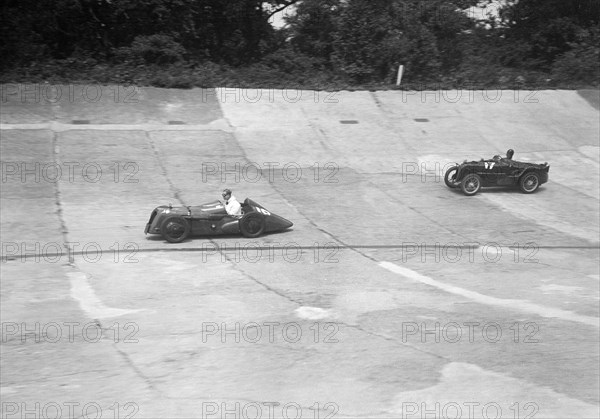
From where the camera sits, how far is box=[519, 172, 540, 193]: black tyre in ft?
67.1

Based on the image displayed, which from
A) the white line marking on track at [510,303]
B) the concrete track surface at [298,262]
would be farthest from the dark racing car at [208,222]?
the white line marking on track at [510,303]

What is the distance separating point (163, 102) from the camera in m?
26.1

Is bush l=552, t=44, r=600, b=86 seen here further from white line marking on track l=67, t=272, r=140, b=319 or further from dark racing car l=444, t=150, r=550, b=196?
white line marking on track l=67, t=272, r=140, b=319

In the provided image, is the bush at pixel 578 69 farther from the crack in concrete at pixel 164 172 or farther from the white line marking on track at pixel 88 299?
the white line marking on track at pixel 88 299

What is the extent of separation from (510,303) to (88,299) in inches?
268

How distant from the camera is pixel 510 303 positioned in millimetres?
13469

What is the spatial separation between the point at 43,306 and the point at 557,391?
7.62m

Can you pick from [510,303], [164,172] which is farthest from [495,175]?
[164,172]

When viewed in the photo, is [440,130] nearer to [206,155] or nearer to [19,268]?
[206,155]

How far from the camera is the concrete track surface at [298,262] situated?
401 inches

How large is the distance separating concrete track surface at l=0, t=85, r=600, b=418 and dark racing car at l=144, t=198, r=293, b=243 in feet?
0.95

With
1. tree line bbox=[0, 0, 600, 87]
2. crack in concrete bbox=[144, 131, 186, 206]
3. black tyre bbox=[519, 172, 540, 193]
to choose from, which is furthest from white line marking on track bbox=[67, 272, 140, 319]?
tree line bbox=[0, 0, 600, 87]

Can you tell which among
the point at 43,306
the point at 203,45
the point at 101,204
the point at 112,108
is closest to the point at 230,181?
the point at 101,204

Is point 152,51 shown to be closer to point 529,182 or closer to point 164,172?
point 164,172
